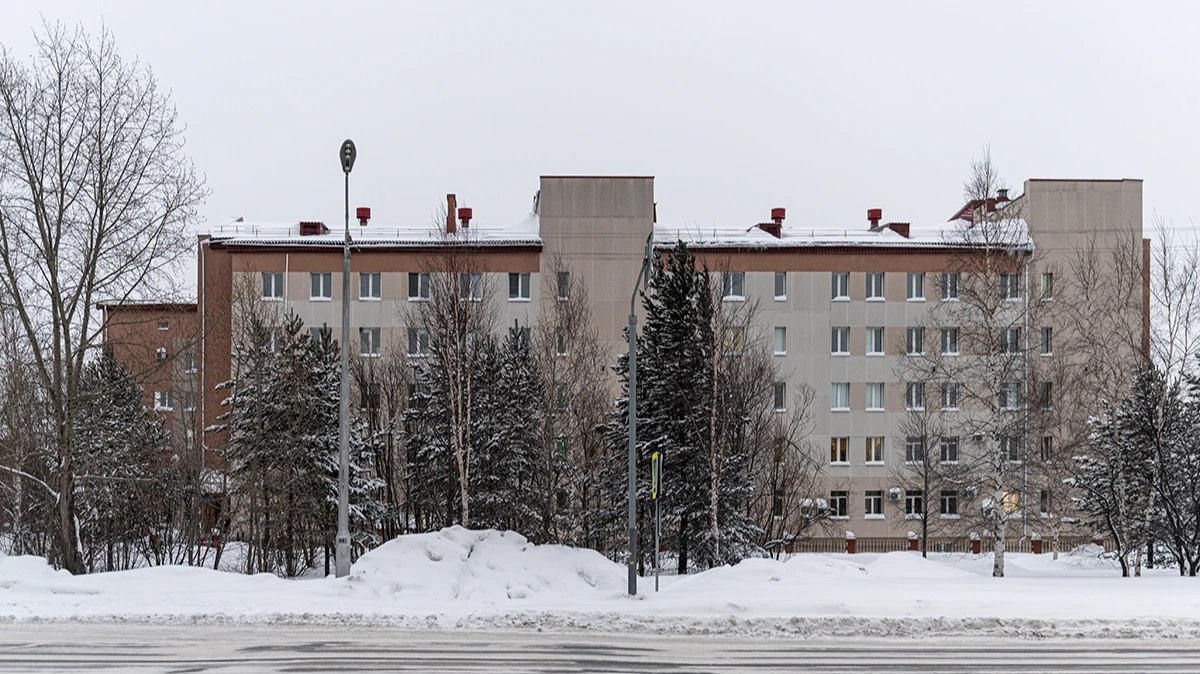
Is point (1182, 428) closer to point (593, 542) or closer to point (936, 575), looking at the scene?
point (936, 575)

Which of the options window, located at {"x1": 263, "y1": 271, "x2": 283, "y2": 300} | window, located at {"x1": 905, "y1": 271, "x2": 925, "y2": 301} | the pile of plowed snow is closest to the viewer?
the pile of plowed snow

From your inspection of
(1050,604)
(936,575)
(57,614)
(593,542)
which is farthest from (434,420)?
(1050,604)

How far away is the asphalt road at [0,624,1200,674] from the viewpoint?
1251cm

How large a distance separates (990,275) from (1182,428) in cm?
839

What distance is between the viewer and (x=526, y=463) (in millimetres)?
35156

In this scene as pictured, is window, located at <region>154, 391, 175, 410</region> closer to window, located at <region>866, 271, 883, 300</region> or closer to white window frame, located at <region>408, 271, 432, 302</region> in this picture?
white window frame, located at <region>408, 271, 432, 302</region>

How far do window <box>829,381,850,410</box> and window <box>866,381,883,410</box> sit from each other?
1105mm

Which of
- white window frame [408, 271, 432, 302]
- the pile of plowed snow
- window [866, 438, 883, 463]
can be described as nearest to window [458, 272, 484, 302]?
the pile of plowed snow

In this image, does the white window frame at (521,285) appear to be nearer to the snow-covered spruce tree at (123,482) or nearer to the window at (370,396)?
the window at (370,396)

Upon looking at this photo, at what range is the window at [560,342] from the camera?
4080 centimetres

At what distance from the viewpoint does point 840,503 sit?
58219 mm

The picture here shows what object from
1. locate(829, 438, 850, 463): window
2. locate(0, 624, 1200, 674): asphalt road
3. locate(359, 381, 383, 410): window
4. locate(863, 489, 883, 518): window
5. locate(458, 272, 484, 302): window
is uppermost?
locate(458, 272, 484, 302): window

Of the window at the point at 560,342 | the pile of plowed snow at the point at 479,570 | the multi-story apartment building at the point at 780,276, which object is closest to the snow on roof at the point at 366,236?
the multi-story apartment building at the point at 780,276

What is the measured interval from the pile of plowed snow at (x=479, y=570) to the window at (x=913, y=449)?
1174 inches
